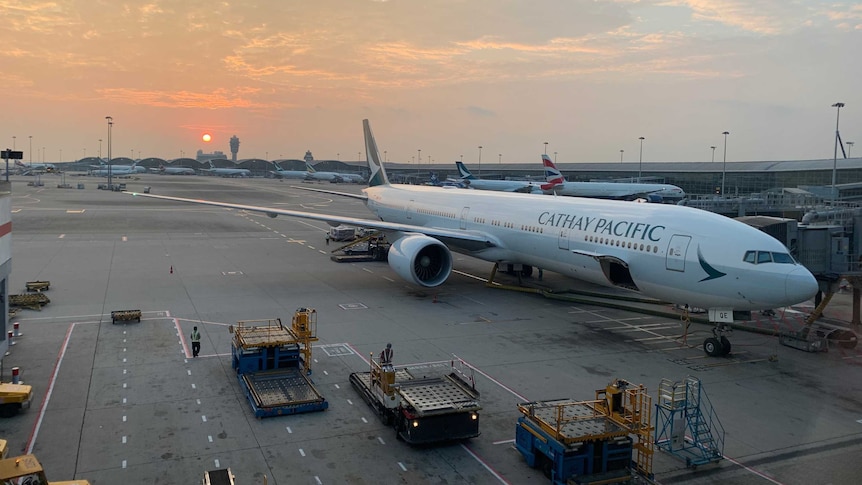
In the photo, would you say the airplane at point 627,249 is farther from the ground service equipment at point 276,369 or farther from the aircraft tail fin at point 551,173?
the aircraft tail fin at point 551,173

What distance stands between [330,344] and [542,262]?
414 inches

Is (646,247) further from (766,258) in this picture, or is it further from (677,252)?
(766,258)

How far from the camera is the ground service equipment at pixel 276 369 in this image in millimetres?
14922

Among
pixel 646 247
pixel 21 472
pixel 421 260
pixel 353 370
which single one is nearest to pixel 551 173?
pixel 421 260

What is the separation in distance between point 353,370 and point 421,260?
9989 mm

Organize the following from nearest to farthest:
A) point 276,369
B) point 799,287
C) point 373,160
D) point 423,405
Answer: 1. point 423,405
2. point 276,369
3. point 799,287
4. point 373,160

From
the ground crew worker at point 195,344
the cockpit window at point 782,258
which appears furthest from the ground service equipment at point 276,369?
the cockpit window at point 782,258

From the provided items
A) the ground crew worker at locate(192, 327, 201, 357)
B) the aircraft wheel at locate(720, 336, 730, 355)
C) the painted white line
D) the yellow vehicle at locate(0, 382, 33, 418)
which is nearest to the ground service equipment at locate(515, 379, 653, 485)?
the painted white line

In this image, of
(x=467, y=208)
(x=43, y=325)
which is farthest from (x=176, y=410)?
(x=467, y=208)

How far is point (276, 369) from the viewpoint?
57.5 ft

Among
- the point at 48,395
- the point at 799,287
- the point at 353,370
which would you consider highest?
the point at 799,287

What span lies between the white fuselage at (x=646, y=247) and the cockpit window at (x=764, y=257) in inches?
6.7

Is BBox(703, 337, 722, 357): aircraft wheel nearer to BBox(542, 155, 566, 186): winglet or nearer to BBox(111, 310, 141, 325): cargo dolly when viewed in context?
BBox(111, 310, 141, 325): cargo dolly

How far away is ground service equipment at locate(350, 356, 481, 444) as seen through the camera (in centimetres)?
1325
